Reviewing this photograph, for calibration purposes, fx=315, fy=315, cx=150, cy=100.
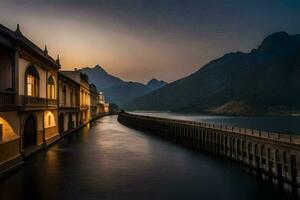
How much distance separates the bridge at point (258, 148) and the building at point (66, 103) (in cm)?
2850

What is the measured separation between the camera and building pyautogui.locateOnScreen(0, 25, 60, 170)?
31328 millimetres

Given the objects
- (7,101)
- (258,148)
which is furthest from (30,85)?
(258,148)

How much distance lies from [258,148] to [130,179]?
650 inches

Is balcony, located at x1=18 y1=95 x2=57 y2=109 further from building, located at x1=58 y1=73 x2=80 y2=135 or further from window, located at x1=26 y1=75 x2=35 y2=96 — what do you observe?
building, located at x1=58 y1=73 x2=80 y2=135

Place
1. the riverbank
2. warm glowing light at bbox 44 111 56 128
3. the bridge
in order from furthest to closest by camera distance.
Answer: warm glowing light at bbox 44 111 56 128 < the bridge < the riverbank

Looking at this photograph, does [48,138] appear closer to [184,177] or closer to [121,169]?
[121,169]

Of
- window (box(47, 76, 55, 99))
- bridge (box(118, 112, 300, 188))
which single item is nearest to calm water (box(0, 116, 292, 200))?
bridge (box(118, 112, 300, 188))

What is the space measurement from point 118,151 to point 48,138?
12053mm

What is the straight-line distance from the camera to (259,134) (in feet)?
128

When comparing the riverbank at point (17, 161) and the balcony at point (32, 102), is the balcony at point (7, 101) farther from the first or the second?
the riverbank at point (17, 161)

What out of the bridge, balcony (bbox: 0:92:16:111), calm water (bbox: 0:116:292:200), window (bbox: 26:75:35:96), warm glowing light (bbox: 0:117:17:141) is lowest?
calm water (bbox: 0:116:292:200)

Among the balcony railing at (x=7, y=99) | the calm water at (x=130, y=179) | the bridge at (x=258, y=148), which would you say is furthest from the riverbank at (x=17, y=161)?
the bridge at (x=258, y=148)

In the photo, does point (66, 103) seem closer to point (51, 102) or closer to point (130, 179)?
point (51, 102)

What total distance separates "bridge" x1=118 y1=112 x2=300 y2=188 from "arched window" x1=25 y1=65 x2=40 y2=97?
29.0 meters
